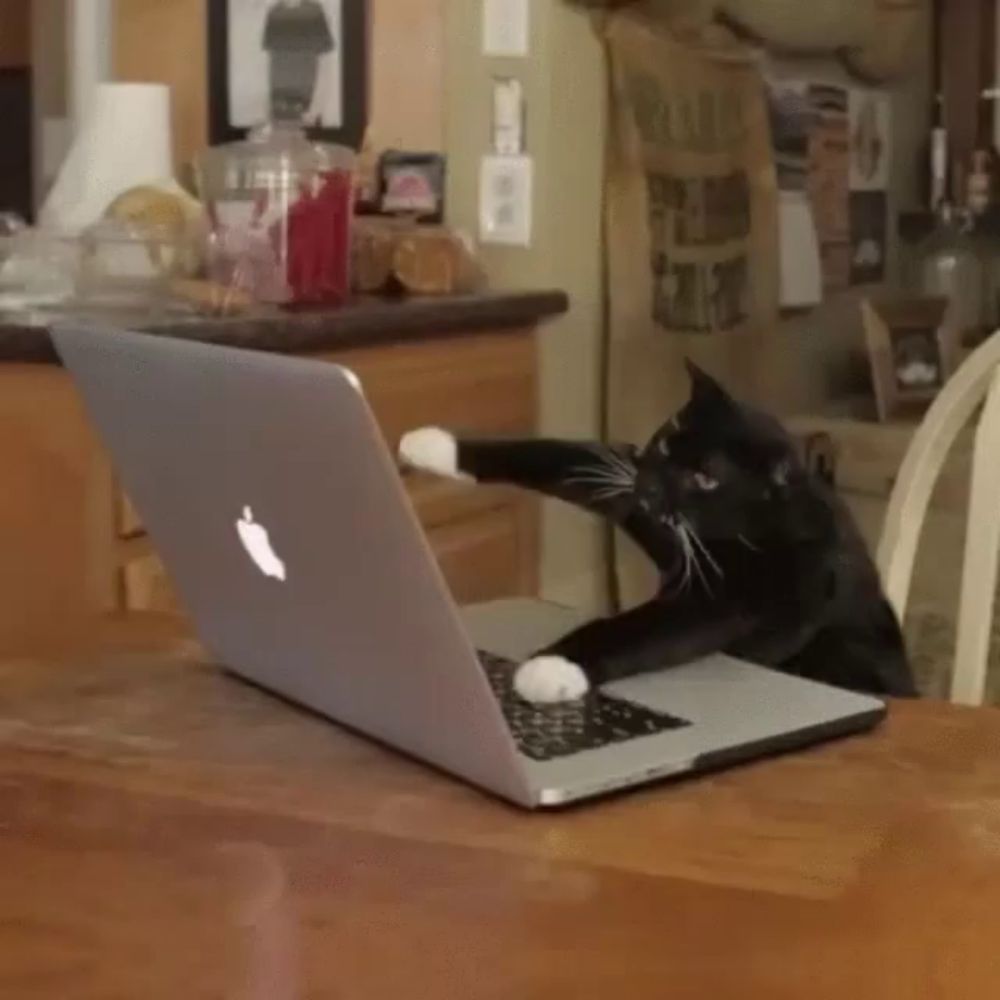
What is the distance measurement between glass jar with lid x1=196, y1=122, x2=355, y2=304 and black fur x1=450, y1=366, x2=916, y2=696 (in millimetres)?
968

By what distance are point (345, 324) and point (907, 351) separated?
3.37ft

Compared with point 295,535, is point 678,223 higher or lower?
higher

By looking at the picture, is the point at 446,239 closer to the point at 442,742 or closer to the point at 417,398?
the point at 417,398

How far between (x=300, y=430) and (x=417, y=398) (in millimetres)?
1268

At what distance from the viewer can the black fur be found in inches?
42.4

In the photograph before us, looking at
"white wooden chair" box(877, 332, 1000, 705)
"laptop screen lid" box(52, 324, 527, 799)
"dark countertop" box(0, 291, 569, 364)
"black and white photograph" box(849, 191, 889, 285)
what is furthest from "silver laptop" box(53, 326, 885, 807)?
"black and white photograph" box(849, 191, 889, 285)

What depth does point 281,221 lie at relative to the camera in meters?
2.07

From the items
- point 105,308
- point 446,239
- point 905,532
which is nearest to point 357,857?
point 905,532

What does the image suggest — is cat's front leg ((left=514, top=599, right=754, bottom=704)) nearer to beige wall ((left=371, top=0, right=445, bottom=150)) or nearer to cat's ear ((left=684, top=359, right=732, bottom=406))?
cat's ear ((left=684, top=359, right=732, bottom=406))

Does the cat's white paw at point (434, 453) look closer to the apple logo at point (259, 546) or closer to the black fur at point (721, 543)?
the black fur at point (721, 543)

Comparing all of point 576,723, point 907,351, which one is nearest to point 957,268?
point 907,351

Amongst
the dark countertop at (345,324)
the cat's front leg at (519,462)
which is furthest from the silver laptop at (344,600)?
the dark countertop at (345,324)

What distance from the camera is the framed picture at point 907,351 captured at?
2.57m

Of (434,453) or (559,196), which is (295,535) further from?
(559,196)
